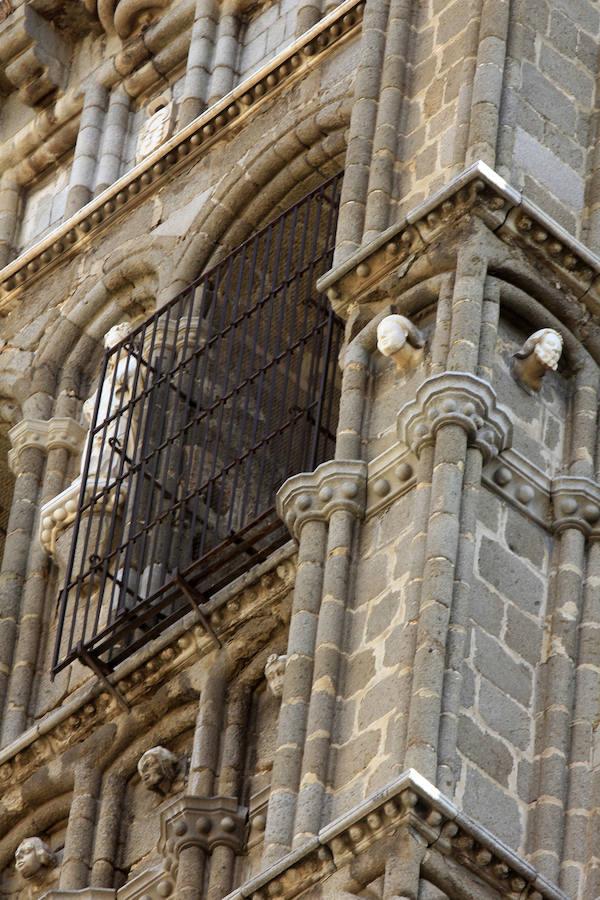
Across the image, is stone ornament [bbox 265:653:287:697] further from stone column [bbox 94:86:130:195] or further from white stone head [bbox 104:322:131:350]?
stone column [bbox 94:86:130:195]

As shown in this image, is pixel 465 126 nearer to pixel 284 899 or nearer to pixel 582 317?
pixel 582 317

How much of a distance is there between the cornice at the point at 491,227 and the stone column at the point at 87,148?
6.40 meters

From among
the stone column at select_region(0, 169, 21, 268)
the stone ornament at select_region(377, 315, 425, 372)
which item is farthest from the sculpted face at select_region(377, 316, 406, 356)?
the stone column at select_region(0, 169, 21, 268)

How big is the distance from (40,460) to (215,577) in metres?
3.24

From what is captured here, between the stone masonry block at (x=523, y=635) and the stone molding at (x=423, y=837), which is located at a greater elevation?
the stone masonry block at (x=523, y=635)

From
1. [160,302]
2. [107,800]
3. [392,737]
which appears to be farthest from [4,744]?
[392,737]

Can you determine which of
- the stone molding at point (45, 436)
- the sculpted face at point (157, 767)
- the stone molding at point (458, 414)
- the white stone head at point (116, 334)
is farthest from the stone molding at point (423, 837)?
the stone molding at point (45, 436)

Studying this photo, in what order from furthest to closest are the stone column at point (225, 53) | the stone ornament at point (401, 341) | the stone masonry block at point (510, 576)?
the stone column at point (225, 53) → the stone ornament at point (401, 341) → the stone masonry block at point (510, 576)

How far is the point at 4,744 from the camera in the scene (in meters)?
24.8

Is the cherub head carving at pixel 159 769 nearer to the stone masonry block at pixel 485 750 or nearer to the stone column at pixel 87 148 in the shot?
the stone masonry block at pixel 485 750

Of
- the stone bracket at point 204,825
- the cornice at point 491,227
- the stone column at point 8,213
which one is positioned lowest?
the stone bracket at point 204,825

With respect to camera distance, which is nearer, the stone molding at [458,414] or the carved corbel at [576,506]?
the stone molding at [458,414]

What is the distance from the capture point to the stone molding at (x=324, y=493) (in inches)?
856

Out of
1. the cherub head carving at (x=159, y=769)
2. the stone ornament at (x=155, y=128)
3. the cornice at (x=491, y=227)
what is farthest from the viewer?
the stone ornament at (x=155, y=128)
